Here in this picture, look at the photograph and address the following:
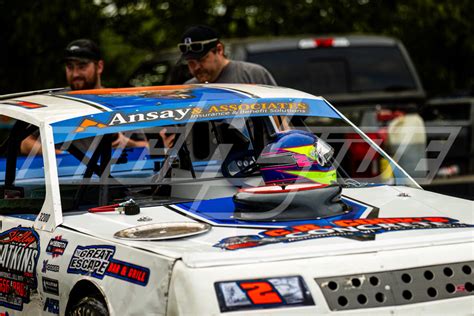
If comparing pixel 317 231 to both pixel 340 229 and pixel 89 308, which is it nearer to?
pixel 340 229

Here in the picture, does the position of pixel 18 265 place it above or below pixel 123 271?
below

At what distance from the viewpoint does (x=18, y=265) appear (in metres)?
5.58

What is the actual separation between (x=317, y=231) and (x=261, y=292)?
56cm

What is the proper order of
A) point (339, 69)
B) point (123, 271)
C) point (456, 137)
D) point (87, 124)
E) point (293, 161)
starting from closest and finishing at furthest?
point (123, 271), point (293, 161), point (87, 124), point (339, 69), point (456, 137)

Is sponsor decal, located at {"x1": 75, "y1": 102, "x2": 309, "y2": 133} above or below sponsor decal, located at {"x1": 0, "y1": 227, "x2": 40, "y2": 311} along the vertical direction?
above

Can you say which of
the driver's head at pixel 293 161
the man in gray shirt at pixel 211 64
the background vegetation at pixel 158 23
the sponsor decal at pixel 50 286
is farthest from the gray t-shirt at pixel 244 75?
the background vegetation at pixel 158 23

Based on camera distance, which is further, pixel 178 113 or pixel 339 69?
pixel 339 69

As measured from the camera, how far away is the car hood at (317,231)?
4.52m

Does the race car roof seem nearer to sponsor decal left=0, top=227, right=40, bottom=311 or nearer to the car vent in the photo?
sponsor decal left=0, top=227, right=40, bottom=311

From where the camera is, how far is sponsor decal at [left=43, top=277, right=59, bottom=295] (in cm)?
518

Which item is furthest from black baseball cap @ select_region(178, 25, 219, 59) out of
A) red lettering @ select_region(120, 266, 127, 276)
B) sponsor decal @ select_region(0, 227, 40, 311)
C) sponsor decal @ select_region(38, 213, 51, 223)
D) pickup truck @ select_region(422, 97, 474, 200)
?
pickup truck @ select_region(422, 97, 474, 200)

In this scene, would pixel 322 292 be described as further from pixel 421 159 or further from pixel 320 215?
pixel 421 159

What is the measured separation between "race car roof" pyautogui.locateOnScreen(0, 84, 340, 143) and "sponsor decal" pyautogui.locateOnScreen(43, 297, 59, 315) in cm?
86

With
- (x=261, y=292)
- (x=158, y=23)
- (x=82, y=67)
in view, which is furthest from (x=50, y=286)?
(x=158, y=23)
